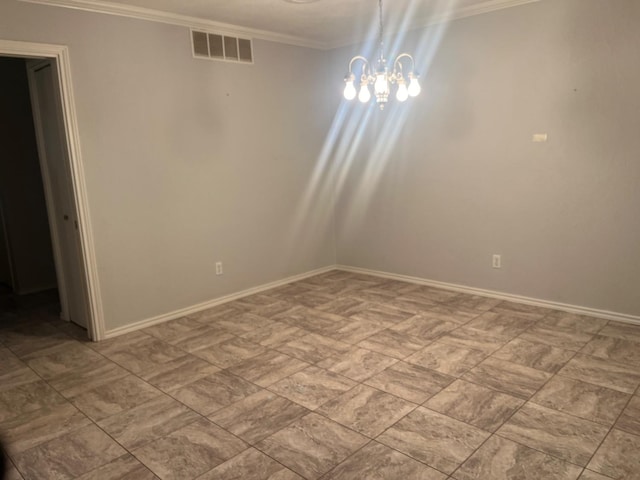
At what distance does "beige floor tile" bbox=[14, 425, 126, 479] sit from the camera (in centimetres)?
220

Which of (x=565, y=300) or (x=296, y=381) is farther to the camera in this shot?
(x=565, y=300)

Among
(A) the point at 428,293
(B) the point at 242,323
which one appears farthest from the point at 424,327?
(B) the point at 242,323

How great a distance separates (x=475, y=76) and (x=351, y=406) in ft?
10.2

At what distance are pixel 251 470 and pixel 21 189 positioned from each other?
4594 mm

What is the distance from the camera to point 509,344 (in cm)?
335

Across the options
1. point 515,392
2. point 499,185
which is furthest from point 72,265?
point 499,185

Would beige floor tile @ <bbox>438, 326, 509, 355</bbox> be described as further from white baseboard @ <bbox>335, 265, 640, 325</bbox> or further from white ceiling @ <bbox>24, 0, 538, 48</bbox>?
white ceiling @ <bbox>24, 0, 538, 48</bbox>

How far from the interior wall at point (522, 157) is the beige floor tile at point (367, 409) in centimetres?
213

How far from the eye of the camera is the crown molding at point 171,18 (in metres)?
3.38

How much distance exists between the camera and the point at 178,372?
10.4 ft

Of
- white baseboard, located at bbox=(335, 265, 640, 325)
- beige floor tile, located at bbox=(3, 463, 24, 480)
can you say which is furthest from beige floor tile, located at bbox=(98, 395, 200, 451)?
white baseboard, located at bbox=(335, 265, 640, 325)

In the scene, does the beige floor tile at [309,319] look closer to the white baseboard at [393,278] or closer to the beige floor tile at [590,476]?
the white baseboard at [393,278]

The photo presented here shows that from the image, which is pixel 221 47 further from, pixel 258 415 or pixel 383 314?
pixel 258 415

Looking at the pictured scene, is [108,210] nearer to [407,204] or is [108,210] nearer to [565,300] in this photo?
[407,204]
